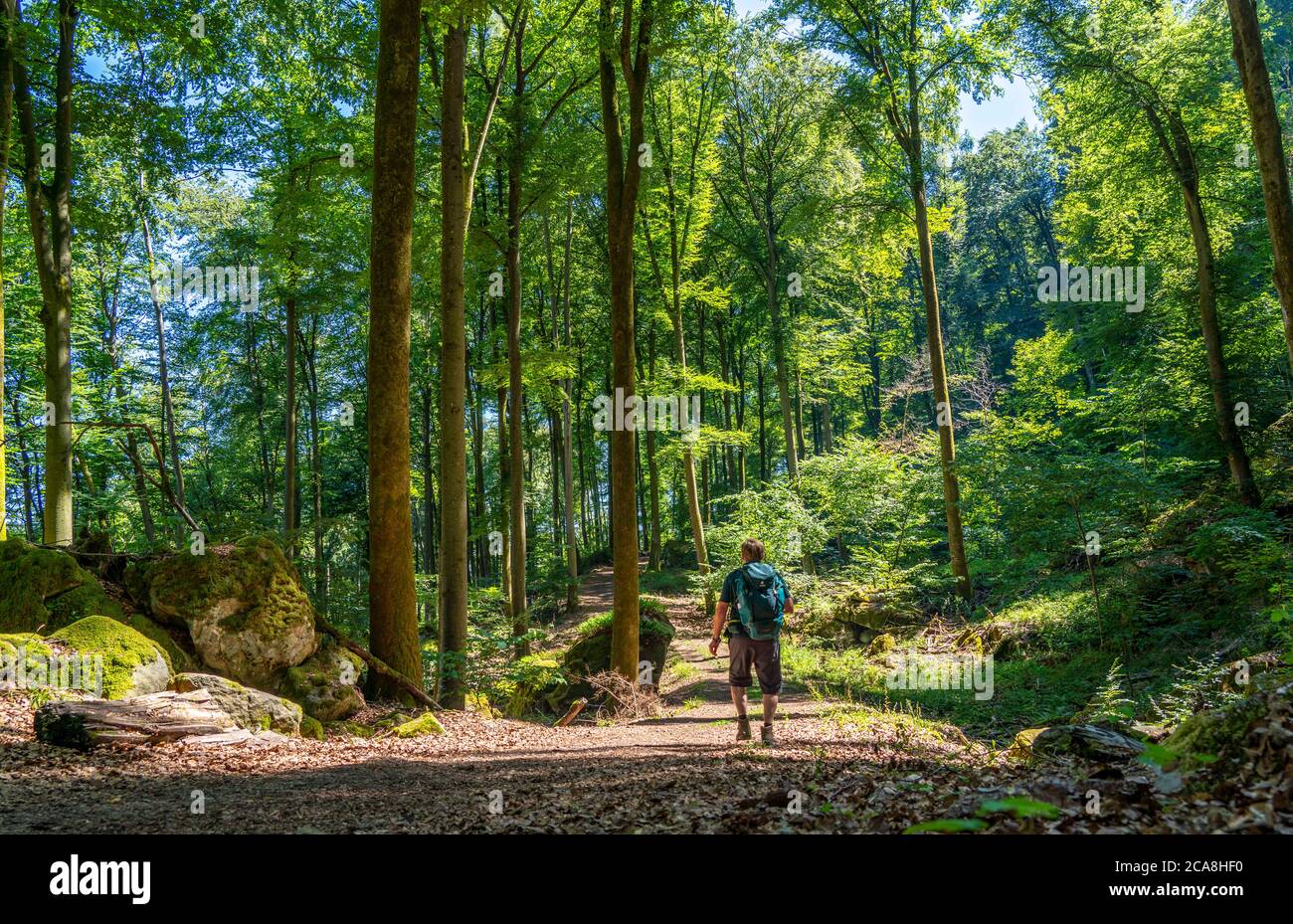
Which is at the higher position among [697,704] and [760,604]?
[760,604]

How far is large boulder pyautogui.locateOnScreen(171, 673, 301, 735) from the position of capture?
6395 mm

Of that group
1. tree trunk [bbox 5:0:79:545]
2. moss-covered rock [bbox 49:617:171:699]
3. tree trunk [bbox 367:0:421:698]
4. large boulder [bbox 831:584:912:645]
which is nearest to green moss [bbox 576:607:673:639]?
large boulder [bbox 831:584:912:645]

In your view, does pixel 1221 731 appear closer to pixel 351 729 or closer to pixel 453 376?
pixel 351 729

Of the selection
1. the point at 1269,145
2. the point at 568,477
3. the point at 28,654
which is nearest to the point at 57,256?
the point at 28,654

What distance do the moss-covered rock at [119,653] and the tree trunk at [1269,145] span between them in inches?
513

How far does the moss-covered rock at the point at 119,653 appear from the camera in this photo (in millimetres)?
6270

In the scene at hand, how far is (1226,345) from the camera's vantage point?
14227mm

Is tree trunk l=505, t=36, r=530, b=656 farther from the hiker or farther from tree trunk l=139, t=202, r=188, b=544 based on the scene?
tree trunk l=139, t=202, r=188, b=544

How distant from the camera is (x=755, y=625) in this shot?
686cm

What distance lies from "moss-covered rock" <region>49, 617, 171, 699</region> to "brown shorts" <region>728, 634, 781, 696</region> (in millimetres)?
5476

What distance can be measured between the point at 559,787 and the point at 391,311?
18.9ft
